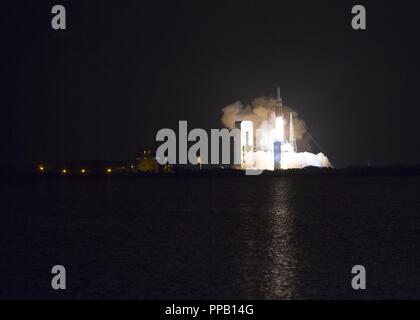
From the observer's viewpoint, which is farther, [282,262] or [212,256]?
[212,256]

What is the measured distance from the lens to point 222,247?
203 ft

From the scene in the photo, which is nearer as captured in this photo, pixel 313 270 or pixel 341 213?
pixel 313 270

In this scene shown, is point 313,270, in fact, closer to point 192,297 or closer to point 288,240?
point 192,297

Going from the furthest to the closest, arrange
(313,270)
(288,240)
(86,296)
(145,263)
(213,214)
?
(213,214), (288,240), (145,263), (313,270), (86,296)

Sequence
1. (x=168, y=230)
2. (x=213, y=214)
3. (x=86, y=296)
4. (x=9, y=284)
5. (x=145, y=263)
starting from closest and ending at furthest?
(x=86, y=296) < (x=9, y=284) < (x=145, y=263) < (x=168, y=230) < (x=213, y=214)

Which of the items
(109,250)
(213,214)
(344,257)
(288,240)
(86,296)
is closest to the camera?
(86,296)

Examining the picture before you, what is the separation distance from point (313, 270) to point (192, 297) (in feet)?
39.4

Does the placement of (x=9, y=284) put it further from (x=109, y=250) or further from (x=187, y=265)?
(x=109, y=250)

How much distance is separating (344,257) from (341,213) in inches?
2095

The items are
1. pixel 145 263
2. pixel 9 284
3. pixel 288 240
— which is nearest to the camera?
pixel 9 284

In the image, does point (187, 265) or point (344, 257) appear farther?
point (344, 257)
